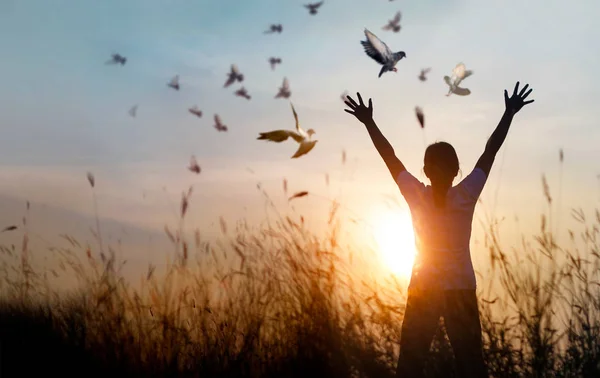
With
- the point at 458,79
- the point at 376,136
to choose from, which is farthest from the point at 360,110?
→ the point at 458,79

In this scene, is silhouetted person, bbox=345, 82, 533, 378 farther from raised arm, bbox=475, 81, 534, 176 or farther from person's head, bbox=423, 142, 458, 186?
raised arm, bbox=475, 81, 534, 176

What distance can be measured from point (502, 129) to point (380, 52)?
0.85 meters

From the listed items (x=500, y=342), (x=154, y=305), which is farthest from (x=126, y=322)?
(x=500, y=342)

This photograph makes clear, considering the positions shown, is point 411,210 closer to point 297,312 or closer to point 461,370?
point 461,370

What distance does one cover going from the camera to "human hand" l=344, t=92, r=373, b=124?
383 cm

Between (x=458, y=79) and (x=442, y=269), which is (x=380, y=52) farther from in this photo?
(x=442, y=269)

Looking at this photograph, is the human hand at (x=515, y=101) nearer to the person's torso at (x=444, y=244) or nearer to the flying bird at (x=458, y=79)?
the flying bird at (x=458, y=79)

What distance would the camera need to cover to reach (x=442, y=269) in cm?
319

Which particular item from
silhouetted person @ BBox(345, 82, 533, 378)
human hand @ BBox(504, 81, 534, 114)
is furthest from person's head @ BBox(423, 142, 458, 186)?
human hand @ BBox(504, 81, 534, 114)

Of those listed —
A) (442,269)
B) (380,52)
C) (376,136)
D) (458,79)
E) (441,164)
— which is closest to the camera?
(442,269)

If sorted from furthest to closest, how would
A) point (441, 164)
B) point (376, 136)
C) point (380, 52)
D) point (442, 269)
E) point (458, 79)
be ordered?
point (458, 79) → point (380, 52) → point (376, 136) → point (441, 164) → point (442, 269)

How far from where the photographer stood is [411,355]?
3.30 m

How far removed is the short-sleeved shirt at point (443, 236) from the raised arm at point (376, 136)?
0.66 feet

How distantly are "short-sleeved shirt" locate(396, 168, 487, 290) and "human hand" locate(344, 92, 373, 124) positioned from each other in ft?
2.03
